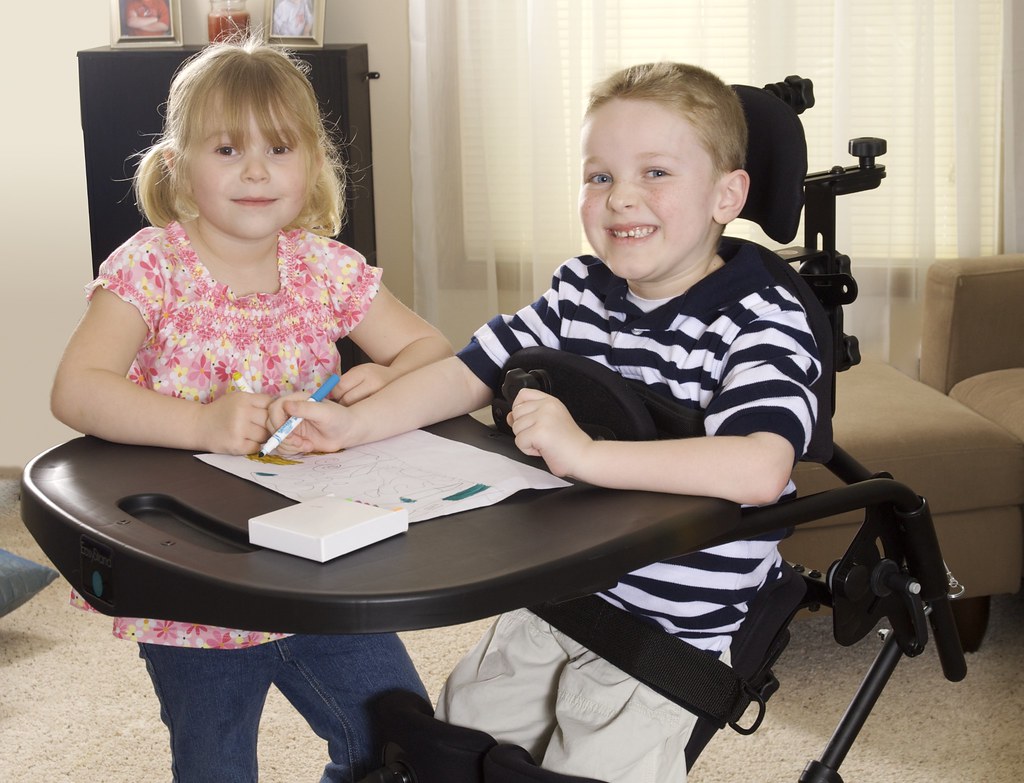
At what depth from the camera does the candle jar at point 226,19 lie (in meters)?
2.91

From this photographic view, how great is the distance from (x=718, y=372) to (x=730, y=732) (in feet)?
3.54

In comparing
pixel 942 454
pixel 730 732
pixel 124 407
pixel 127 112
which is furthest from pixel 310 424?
pixel 127 112

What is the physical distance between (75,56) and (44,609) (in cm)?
141

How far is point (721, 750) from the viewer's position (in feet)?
6.65

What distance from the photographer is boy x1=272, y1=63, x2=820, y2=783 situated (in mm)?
1133

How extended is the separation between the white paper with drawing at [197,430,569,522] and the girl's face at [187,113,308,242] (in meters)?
0.28

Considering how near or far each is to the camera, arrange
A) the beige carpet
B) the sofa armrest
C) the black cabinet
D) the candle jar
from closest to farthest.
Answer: the beige carpet, the sofa armrest, the black cabinet, the candle jar

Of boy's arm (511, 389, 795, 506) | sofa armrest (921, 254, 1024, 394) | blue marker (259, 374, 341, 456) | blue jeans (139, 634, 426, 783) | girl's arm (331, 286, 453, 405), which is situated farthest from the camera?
sofa armrest (921, 254, 1024, 394)

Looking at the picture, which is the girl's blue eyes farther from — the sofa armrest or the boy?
the sofa armrest

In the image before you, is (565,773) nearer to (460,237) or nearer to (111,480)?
(111,480)

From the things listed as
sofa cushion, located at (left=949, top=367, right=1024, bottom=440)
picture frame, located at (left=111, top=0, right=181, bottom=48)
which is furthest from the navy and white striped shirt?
picture frame, located at (left=111, top=0, right=181, bottom=48)

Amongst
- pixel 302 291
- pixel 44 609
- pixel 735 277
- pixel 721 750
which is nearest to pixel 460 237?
pixel 44 609

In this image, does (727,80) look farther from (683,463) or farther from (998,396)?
(683,463)

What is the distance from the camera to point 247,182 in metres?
1.30
